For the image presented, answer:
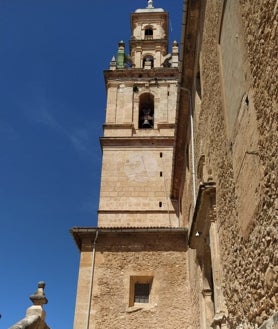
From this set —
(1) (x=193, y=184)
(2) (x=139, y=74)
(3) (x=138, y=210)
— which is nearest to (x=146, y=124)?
(2) (x=139, y=74)

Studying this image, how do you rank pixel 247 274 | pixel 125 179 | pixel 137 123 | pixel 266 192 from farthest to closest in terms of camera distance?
pixel 137 123 < pixel 125 179 < pixel 247 274 < pixel 266 192

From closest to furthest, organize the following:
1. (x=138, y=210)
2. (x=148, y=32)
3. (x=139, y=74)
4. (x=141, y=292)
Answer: (x=141, y=292) → (x=138, y=210) → (x=139, y=74) → (x=148, y=32)

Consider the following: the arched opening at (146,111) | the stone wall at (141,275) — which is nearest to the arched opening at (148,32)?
the arched opening at (146,111)

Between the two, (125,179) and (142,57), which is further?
(142,57)

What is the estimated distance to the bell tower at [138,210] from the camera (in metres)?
11.0

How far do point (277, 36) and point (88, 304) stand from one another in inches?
375

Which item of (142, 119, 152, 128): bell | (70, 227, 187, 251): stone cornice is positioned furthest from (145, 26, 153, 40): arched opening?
(70, 227, 187, 251): stone cornice

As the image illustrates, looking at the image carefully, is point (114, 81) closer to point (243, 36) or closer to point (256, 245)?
point (243, 36)

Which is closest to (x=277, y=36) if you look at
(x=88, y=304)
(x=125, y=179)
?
(x=88, y=304)

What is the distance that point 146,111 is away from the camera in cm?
1994

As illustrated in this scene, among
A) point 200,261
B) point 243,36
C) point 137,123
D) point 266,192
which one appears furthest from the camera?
point 137,123

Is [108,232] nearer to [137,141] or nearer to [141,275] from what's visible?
[141,275]

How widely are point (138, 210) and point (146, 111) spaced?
19.3 feet

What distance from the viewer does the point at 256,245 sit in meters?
4.03
